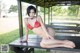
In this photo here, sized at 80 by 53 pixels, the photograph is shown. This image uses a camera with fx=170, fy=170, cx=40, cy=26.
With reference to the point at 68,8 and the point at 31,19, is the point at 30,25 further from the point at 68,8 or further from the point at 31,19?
the point at 68,8

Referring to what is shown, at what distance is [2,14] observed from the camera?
3688mm

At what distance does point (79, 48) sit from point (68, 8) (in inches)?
187

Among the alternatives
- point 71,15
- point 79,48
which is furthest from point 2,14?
point 71,15

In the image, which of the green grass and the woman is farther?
the green grass

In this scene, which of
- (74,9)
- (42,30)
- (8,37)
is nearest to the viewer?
(42,30)

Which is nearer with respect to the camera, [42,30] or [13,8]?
[42,30]

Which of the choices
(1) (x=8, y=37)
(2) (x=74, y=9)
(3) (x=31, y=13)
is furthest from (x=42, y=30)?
(2) (x=74, y=9)

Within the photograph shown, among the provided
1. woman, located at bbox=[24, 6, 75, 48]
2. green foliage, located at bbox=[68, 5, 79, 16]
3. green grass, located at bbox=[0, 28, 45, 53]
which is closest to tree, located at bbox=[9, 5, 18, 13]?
green grass, located at bbox=[0, 28, 45, 53]

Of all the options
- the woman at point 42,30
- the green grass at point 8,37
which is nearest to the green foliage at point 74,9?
the green grass at point 8,37

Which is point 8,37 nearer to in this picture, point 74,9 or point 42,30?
point 42,30

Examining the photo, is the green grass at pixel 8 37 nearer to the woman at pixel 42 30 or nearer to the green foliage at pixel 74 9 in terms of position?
the woman at pixel 42 30

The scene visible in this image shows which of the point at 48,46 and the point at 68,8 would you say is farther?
the point at 68,8

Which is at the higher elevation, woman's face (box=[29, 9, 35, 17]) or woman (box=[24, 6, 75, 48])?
woman's face (box=[29, 9, 35, 17])

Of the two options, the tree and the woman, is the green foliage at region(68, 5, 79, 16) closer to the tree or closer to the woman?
the tree
